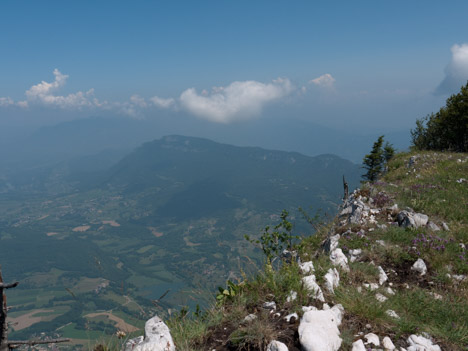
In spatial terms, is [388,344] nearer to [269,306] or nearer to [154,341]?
[269,306]

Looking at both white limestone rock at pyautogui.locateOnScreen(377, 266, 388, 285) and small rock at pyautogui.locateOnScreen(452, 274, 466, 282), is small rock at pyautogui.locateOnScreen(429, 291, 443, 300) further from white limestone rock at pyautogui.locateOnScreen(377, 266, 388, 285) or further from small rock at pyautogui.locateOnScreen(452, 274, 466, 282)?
small rock at pyautogui.locateOnScreen(452, 274, 466, 282)

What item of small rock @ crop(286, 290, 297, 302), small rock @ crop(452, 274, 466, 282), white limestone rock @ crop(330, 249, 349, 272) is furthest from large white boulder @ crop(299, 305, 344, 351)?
small rock @ crop(452, 274, 466, 282)

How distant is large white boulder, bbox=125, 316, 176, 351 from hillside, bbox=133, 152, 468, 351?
0.20m

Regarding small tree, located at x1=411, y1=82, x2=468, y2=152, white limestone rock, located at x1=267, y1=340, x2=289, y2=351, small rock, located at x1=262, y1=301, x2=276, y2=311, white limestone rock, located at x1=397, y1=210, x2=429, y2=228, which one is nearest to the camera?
white limestone rock, located at x1=267, y1=340, x2=289, y2=351

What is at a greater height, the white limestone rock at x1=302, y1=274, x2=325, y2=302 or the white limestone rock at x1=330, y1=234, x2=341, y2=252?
the white limestone rock at x1=302, y1=274, x2=325, y2=302

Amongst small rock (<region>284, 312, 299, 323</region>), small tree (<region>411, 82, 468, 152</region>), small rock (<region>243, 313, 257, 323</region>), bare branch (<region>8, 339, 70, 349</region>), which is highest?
small tree (<region>411, 82, 468, 152</region>)

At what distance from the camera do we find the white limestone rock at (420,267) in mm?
6551

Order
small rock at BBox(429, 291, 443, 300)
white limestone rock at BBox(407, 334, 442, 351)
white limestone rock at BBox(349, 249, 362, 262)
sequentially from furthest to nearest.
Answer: white limestone rock at BBox(349, 249, 362, 262), small rock at BBox(429, 291, 443, 300), white limestone rock at BBox(407, 334, 442, 351)

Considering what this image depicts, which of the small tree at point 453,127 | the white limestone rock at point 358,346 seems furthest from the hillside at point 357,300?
the small tree at point 453,127

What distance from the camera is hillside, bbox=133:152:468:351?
154 inches

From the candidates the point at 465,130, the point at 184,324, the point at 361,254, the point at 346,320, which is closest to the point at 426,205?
the point at 361,254

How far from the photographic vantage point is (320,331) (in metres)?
3.81

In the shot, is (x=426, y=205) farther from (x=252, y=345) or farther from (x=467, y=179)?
(x=252, y=345)

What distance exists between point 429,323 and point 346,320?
1587 millimetres
